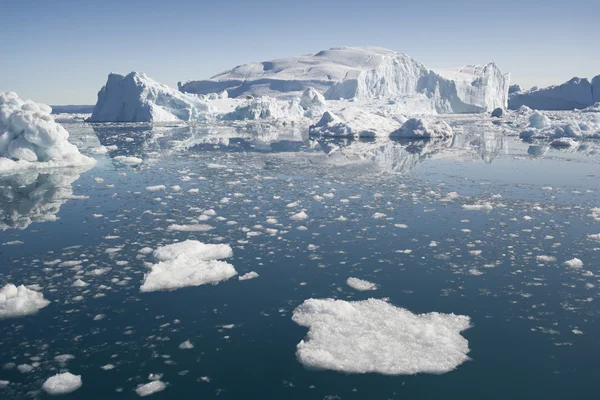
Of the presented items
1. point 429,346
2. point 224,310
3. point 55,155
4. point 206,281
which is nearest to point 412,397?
point 429,346

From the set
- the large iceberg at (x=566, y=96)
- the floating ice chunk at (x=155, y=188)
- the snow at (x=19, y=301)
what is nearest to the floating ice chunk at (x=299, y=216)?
the floating ice chunk at (x=155, y=188)

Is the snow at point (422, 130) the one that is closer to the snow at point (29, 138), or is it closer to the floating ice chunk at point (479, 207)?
the floating ice chunk at point (479, 207)

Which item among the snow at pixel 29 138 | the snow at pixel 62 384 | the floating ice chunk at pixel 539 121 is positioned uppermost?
the floating ice chunk at pixel 539 121

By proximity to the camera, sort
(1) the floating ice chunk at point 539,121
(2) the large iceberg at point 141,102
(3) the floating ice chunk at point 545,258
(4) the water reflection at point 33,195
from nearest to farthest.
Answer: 1. (3) the floating ice chunk at point 545,258
2. (4) the water reflection at point 33,195
3. (1) the floating ice chunk at point 539,121
4. (2) the large iceberg at point 141,102

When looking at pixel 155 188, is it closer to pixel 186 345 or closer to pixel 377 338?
pixel 186 345

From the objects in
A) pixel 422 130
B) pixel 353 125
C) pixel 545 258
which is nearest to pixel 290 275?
pixel 545 258

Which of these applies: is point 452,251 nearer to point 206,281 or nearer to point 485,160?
point 206,281

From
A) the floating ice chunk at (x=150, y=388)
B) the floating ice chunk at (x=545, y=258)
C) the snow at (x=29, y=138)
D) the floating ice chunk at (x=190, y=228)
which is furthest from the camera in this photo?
the snow at (x=29, y=138)
